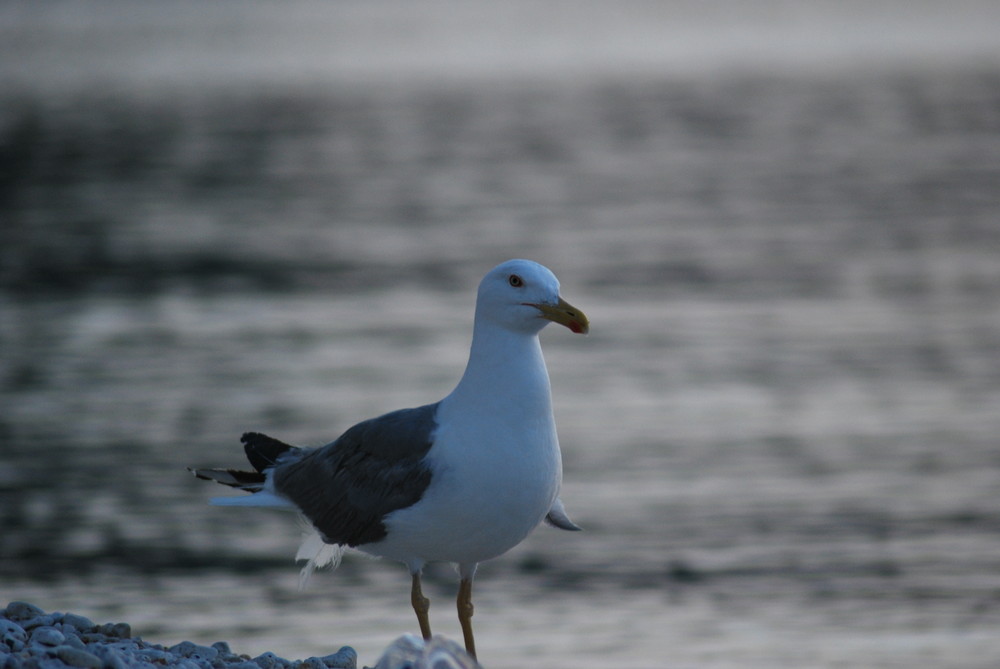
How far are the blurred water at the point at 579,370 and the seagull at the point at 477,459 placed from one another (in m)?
2.19

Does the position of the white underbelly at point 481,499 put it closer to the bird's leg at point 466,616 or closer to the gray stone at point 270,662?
the bird's leg at point 466,616

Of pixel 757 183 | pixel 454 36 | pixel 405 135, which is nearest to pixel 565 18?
pixel 454 36

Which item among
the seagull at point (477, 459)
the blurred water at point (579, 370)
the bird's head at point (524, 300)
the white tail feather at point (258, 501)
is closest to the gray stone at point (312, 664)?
the seagull at point (477, 459)

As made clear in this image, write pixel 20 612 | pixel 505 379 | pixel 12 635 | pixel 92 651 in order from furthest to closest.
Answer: pixel 20 612 < pixel 505 379 < pixel 12 635 < pixel 92 651

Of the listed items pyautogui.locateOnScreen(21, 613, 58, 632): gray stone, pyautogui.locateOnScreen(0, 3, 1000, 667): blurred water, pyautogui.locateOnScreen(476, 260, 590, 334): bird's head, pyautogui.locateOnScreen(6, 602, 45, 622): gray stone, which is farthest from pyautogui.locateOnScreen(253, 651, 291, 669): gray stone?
pyautogui.locateOnScreen(476, 260, 590, 334): bird's head

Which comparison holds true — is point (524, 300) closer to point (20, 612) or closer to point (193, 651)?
point (193, 651)

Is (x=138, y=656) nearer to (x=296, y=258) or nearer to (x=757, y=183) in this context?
(x=296, y=258)

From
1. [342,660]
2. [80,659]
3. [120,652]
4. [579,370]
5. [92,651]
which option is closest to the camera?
[80,659]

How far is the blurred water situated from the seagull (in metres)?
2.19

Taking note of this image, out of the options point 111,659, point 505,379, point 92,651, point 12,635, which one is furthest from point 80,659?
point 505,379

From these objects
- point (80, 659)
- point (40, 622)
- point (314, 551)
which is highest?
point (314, 551)

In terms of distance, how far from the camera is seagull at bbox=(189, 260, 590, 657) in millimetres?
7227

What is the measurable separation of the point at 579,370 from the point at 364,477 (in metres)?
9.62

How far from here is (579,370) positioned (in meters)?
17.3
